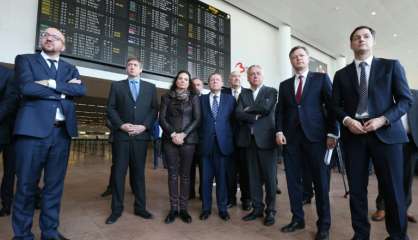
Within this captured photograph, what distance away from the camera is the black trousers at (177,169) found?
260 cm

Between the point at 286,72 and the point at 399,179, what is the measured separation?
6207 mm

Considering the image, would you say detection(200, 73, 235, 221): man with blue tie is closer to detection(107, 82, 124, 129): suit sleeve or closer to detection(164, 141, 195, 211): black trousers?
detection(164, 141, 195, 211): black trousers

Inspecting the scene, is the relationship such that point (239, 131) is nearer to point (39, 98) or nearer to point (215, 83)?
point (215, 83)

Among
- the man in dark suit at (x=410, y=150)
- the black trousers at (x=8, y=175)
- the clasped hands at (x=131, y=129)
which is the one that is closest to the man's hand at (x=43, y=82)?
the clasped hands at (x=131, y=129)

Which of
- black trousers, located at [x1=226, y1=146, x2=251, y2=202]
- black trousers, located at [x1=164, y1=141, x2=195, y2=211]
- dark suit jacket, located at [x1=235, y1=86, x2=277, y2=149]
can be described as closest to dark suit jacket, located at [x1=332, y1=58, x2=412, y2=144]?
dark suit jacket, located at [x1=235, y1=86, x2=277, y2=149]

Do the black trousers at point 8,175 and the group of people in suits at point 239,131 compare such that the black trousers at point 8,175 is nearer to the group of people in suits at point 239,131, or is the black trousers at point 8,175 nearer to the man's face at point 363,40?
the group of people in suits at point 239,131

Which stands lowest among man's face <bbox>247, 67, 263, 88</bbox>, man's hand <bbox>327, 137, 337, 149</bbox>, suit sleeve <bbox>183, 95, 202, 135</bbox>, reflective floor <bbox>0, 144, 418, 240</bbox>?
reflective floor <bbox>0, 144, 418, 240</bbox>

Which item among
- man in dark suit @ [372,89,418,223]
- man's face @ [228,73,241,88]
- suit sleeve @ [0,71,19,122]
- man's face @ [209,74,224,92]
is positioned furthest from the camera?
man's face @ [228,73,241,88]

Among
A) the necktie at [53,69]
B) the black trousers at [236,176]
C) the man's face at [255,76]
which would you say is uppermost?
the man's face at [255,76]

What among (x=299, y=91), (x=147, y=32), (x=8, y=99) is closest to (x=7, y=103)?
(x=8, y=99)

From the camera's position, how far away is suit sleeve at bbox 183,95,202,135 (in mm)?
2580

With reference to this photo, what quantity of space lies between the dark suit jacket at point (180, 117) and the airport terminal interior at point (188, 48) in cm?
83

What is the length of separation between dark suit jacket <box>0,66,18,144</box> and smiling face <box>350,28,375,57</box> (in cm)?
256

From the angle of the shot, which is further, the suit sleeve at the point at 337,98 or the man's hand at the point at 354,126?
the suit sleeve at the point at 337,98
